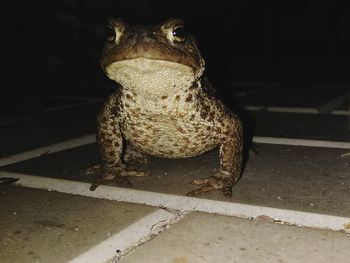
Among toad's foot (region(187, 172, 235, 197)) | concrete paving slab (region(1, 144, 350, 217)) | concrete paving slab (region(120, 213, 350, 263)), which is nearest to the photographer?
concrete paving slab (region(120, 213, 350, 263))

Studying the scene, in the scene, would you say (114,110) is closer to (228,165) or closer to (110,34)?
(110,34)

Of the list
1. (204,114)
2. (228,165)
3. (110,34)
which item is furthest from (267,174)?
(110,34)

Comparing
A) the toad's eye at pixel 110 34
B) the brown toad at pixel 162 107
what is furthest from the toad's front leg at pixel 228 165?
the toad's eye at pixel 110 34

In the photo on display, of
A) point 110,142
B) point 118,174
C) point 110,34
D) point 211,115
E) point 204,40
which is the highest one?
point 110,34

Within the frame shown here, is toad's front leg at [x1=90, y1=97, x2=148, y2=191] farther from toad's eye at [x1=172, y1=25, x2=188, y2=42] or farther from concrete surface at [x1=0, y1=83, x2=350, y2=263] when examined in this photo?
toad's eye at [x1=172, y1=25, x2=188, y2=42]

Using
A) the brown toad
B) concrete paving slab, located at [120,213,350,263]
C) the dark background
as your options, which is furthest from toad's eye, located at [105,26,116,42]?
the dark background

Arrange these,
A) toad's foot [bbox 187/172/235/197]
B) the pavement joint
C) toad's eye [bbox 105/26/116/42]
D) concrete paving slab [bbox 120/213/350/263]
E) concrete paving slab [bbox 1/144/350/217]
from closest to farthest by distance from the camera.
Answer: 1. concrete paving slab [bbox 120/213/350/263]
2. the pavement joint
3. concrete paving slab [bbox 1/144/350/217]
4. toad's foot [bbox 187/172/235/197]
5. toad's eye [bbox 105/26/116/42]
